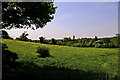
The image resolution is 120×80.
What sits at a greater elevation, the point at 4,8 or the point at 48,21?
the point at 4,8

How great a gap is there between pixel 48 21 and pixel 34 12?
212 centimetres

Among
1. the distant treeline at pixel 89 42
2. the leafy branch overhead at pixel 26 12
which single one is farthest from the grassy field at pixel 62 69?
the distant treeline at pixel 89 42

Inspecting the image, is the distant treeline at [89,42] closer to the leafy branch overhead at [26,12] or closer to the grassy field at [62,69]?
the grassy field at [62,69]

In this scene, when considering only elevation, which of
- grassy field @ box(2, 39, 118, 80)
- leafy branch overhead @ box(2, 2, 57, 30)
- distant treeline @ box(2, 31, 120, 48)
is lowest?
grassy field @ box(2, 39, 118, 80)

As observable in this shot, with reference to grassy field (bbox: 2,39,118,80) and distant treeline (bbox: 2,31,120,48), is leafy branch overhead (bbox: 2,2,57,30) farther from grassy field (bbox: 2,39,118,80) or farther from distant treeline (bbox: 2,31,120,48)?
distant treeline (bbox: 2,31,120,48)

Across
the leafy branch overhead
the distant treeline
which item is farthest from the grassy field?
the distant treeline

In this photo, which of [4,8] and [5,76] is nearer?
[5,76]

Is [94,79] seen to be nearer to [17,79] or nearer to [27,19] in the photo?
[17,79]

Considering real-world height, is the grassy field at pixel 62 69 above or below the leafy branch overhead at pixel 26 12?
below

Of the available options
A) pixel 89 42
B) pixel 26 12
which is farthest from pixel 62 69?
pixel 89 42

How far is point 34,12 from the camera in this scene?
30.6 ft

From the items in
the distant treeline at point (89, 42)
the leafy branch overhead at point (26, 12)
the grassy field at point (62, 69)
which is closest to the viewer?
the grassy field at point (62, 69)

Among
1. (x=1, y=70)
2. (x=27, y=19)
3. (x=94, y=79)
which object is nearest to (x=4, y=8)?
(x=27, y=19)

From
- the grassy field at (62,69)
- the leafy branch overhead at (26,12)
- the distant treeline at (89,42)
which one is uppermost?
the leafy branch overhead at (26,12)
